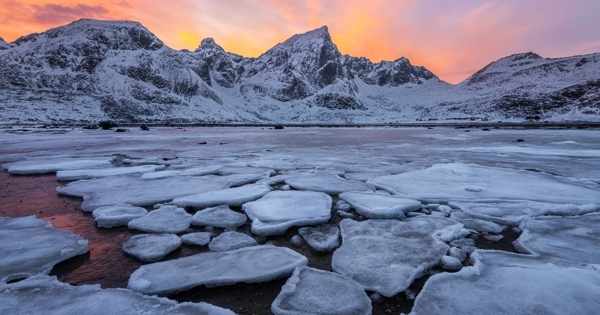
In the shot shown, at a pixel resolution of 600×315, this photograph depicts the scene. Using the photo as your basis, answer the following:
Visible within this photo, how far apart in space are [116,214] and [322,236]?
307cm

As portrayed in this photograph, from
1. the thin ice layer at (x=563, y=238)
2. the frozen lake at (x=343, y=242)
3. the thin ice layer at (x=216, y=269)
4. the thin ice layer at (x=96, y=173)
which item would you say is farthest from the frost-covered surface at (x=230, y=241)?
the thin ice layer at (x=96, y=173)

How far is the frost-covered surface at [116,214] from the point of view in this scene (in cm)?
388

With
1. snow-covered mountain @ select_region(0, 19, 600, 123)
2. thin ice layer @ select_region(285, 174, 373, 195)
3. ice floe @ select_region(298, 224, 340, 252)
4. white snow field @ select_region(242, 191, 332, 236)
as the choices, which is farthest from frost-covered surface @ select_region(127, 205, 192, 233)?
snow-covered mountain @ select_region(0, 19, 600, 123)

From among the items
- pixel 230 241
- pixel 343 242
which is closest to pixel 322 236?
pixel 343 242

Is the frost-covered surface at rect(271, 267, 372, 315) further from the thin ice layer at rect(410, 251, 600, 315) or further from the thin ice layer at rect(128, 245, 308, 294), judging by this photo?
the thin ice layer at rect(410, 251, 600, 315)

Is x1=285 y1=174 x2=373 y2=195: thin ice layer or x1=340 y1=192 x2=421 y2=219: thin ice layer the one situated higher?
x1=340 y1=192 x2=421 y2=219: thin ice layer

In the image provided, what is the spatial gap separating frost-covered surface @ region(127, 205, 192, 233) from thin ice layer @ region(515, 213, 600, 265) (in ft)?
13.6

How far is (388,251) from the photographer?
304cm

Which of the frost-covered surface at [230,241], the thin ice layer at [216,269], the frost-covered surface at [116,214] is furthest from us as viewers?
the frost-covered surface at [116,214]

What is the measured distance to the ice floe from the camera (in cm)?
320

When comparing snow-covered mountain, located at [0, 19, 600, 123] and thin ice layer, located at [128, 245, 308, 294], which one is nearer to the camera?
A: thin ice layer, located at [128, 245, 308, 294]

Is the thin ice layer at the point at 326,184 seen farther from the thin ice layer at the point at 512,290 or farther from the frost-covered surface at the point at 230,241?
the thin ice layer at the point at 512,290

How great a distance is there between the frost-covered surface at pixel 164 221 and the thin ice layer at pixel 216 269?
3.39 ft

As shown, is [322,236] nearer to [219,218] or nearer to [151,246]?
[219,218]
